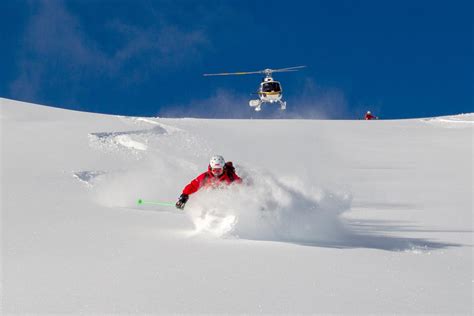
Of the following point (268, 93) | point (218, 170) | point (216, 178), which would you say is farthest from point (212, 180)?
point (268, 93)

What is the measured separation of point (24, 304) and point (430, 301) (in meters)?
3.02

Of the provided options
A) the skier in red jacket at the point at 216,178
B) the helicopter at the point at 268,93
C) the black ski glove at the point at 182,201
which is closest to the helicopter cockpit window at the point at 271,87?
the helicopter at the point at 268,93

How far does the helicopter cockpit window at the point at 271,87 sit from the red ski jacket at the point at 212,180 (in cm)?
1952

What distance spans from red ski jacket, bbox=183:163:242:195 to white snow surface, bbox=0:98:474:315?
14cm

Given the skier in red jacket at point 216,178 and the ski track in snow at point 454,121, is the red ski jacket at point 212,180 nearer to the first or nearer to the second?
the skier in red jacket at point 216,178

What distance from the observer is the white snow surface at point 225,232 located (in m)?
4.73

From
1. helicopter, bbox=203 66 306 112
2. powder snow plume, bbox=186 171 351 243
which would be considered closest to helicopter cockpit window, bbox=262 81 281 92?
helicopter, bbox=203 66 306 112

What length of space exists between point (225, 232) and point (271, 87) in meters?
21.2

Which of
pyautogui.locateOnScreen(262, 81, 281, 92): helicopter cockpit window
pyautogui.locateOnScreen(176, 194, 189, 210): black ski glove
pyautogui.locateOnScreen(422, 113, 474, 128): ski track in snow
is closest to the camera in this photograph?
pyautogui.locateOnScreen(176, 194, 189, 210): black ski glove

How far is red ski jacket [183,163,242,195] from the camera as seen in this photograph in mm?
8805

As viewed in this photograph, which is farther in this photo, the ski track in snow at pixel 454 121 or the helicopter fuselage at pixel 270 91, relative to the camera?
the helicopter fuselage at pixel 270 91

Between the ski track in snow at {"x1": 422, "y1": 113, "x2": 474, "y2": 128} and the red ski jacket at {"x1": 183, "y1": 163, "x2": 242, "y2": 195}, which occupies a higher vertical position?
the ski track in snow at {"x1": 422, "y1": 113, "x2": 474, "y2": 128}

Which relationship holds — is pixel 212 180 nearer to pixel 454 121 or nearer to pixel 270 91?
pixel 270 91

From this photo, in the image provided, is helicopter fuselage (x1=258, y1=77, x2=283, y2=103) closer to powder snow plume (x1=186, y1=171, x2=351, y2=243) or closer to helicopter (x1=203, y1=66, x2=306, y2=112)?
helicopter (x1=203, y1=66, x2=306, y2=112)
